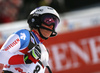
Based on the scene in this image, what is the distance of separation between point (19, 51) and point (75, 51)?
445 cm

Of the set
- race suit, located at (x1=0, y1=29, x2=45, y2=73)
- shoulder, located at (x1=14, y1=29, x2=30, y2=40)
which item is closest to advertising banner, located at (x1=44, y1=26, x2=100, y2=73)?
race suit, located at (x1=0, y1=29, x2=45, y2=73)

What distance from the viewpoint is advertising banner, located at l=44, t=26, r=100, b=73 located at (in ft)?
A: 25.3

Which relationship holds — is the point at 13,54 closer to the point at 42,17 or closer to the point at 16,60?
the point at 16,60

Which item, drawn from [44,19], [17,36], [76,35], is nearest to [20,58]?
[17,36]

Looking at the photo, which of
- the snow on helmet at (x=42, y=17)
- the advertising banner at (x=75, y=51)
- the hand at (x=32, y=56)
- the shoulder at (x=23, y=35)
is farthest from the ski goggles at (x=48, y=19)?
the advertising banner at (x=75, y=51)

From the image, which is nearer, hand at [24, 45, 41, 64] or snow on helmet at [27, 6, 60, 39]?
hand at [24, 45, 41, 64]

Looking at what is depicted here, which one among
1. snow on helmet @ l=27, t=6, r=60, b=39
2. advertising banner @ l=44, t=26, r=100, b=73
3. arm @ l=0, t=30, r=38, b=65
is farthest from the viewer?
advertising banner @ l=44, t=26, r=100, b=73

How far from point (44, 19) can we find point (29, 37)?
0.41 metres

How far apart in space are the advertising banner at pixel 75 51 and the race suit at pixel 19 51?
152 inches

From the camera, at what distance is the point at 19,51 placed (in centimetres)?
365

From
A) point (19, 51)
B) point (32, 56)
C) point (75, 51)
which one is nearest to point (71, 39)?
point (75, 51)

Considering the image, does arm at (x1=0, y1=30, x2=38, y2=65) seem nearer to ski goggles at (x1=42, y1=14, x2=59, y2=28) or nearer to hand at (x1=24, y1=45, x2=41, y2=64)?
hand at (x1=24, y1=45, x2=41, y2=64)

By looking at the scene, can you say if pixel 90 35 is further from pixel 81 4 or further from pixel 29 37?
pixel 29 37

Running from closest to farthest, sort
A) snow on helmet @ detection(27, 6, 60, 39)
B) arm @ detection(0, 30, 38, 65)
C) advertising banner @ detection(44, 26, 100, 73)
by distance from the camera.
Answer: arm @ detection(0, 30, 38, 65), snow on helmet @ detection(27, 6, 60, 39), advertising banner @ detection(44, 26, 100, 73)
